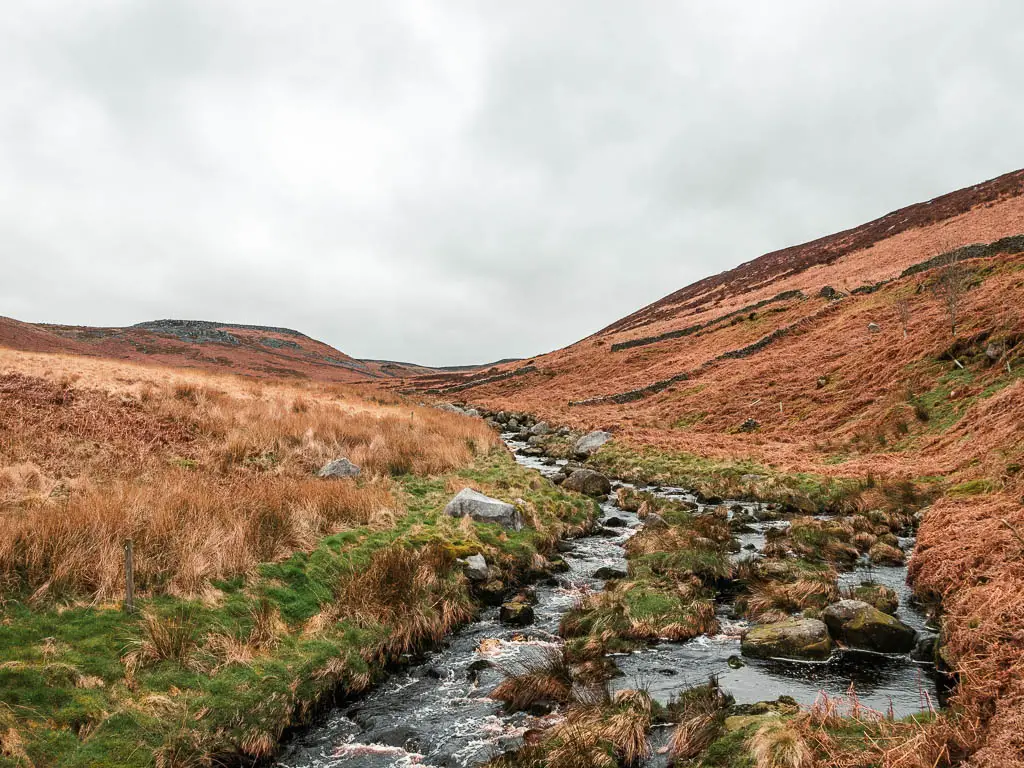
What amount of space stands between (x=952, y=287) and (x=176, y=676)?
34434 mm

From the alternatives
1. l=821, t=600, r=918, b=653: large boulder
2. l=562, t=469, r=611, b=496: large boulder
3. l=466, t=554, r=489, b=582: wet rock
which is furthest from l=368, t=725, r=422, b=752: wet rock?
l=562, t=469, r=611, b=496: large boulder

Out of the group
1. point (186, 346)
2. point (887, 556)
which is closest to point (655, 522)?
point (887, 556)

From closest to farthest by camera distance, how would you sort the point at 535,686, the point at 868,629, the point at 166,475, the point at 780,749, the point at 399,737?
the point at 780,749, the point at 399,737, the point at 535,686, the point at 868,629, the point at 166,475

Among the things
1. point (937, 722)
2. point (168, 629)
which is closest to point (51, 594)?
point (168, 629)

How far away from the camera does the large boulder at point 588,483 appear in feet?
68.3

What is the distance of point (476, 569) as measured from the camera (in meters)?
11.2

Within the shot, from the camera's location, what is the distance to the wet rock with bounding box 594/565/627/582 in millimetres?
12064

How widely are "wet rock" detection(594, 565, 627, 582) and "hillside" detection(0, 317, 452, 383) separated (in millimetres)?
86354

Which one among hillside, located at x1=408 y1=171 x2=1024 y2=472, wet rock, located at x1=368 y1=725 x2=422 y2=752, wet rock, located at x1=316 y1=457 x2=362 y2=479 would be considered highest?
hillside, located at x1=408 y1=171 x2=1024 y2=472

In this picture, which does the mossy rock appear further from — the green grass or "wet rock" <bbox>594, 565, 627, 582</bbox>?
the green grass

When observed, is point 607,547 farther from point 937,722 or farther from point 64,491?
point 64,491

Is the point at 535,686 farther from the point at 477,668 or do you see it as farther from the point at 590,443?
the point at 590,443

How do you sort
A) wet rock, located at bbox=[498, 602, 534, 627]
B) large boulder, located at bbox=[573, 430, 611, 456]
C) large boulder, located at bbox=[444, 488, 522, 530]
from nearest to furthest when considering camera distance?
wet rock, located at bbox=[498, 602, 534, 627] < large boulder, located at bbox=[444, 488, 522, 530] < large boulder, located at bbox=[573, 430, 611, 456]

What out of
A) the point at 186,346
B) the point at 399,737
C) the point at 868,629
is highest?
the point at 186,346
